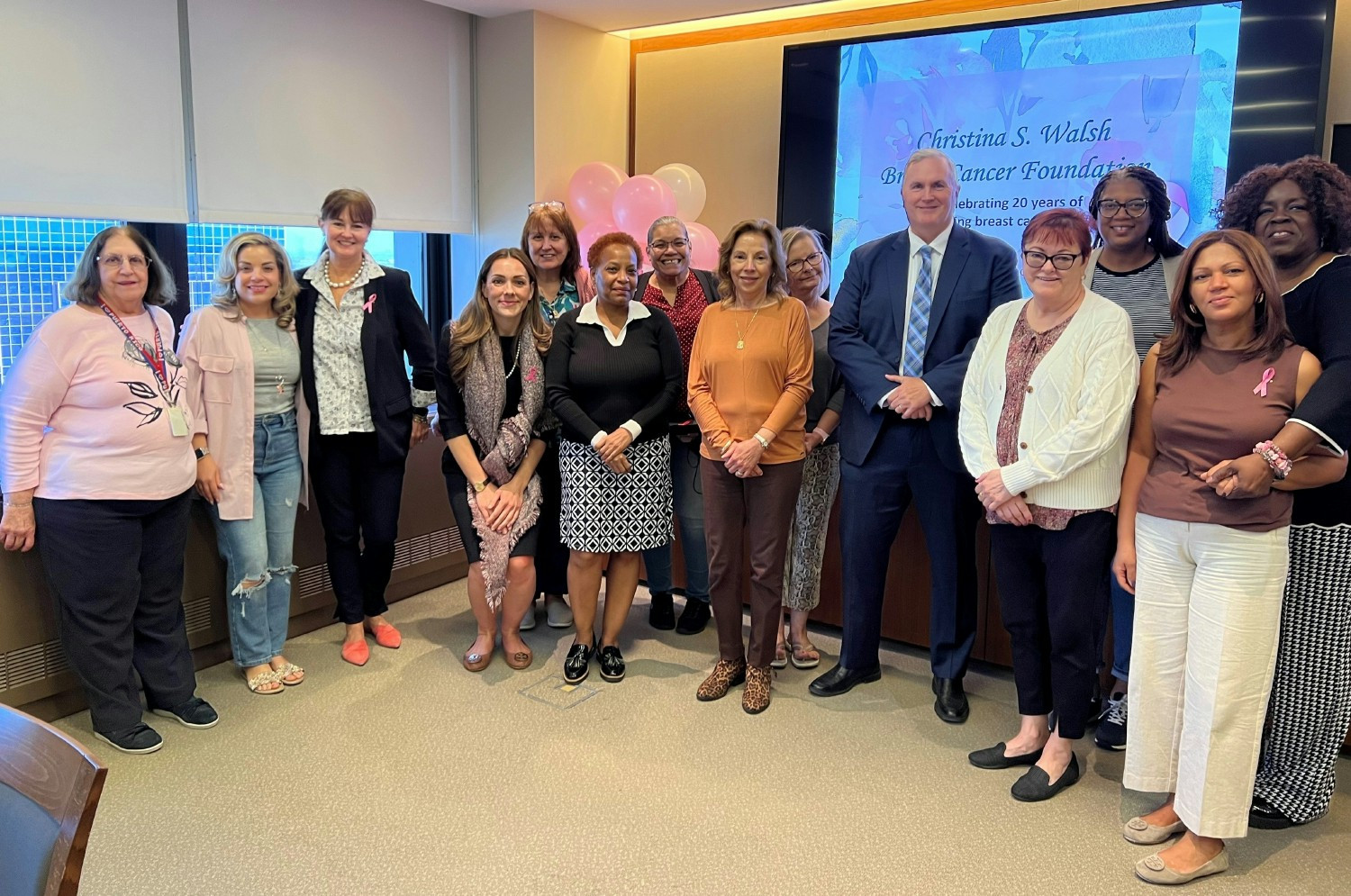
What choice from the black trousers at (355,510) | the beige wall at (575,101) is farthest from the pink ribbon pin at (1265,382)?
the beige wall at (575,101)

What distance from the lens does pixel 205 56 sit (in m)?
4.15

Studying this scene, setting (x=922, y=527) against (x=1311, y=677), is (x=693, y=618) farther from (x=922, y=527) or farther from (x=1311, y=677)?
(x=1311, y=677)

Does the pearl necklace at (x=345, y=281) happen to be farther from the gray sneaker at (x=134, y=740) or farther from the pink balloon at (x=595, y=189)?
the pink balloon at (x=595, y=189)

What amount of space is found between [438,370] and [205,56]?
1853mm

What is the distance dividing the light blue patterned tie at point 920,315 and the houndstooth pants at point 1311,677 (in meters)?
1.13

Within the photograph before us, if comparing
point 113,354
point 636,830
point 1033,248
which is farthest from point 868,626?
point 113,354

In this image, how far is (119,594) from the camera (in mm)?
2945

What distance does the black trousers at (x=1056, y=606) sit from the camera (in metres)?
2.68

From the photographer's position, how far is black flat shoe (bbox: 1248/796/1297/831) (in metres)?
2.69

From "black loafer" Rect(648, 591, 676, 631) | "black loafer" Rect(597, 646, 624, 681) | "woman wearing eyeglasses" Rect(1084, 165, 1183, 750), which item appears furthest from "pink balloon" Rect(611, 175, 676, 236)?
"woman wearing eyeglasses" Rect(1084, 165, 1183, 750)

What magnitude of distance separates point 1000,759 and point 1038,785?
0.58 feet

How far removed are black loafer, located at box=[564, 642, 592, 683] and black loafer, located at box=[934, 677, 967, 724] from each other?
4.00 ft

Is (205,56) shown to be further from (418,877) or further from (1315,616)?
(1315,616)

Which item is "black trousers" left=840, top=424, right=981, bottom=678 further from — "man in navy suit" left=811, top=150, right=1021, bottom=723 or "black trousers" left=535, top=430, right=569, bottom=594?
"black trousers" left=535, top=430, right=569, bottom=594
